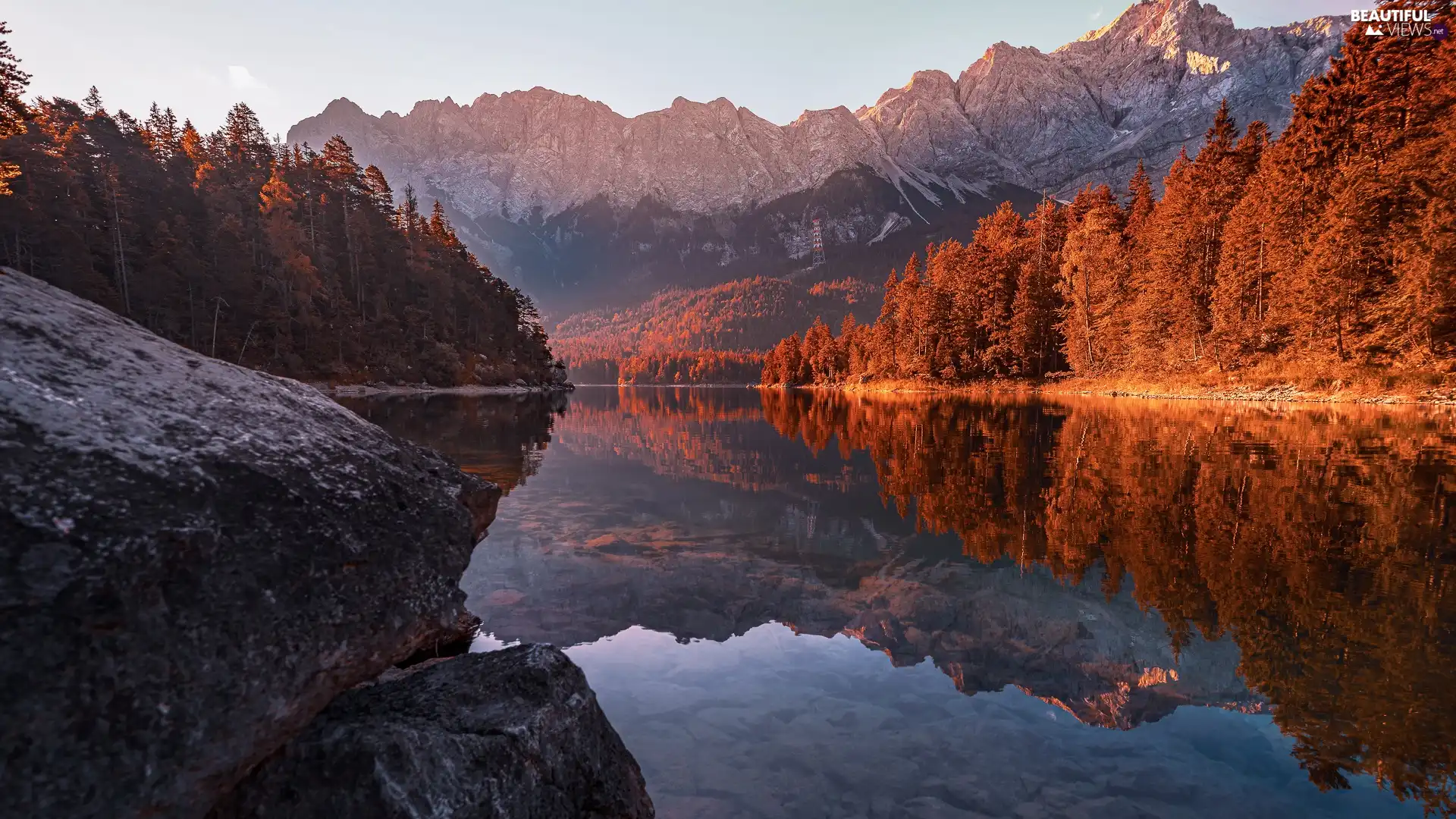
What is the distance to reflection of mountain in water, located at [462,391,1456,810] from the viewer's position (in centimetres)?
541

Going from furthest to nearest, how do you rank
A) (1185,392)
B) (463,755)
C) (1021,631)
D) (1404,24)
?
(1185,392)
(1404,24)
(1021,631)
(463,755)

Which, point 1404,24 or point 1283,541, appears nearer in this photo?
point 1283,541

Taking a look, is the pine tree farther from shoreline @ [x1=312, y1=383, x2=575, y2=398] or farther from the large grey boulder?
the large grey boulder

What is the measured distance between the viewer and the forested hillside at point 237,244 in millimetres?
42406

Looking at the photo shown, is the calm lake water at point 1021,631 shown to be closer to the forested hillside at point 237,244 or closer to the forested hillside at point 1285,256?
the forested hillside at point 1285,256

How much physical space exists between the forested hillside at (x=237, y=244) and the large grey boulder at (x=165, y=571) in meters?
43.1

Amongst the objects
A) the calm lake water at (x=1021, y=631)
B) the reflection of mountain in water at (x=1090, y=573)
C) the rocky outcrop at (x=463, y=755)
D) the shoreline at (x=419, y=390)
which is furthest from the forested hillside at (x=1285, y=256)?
the shoreline at (x=419, y=390)

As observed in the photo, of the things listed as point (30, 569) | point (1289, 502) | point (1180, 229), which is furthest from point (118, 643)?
point (1180, 229)

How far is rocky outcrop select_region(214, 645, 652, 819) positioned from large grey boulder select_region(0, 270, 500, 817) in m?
0.25

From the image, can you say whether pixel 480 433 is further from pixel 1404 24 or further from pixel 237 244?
pixel 1404 24

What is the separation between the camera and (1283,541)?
8953 mm

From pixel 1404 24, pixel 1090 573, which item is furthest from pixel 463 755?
pixel 1404 24

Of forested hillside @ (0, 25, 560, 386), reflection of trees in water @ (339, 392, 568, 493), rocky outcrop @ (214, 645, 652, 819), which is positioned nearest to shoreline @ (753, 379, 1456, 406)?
reflection of trees in water @ (339, 392, 568, 493)

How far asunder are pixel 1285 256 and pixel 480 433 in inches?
2061
